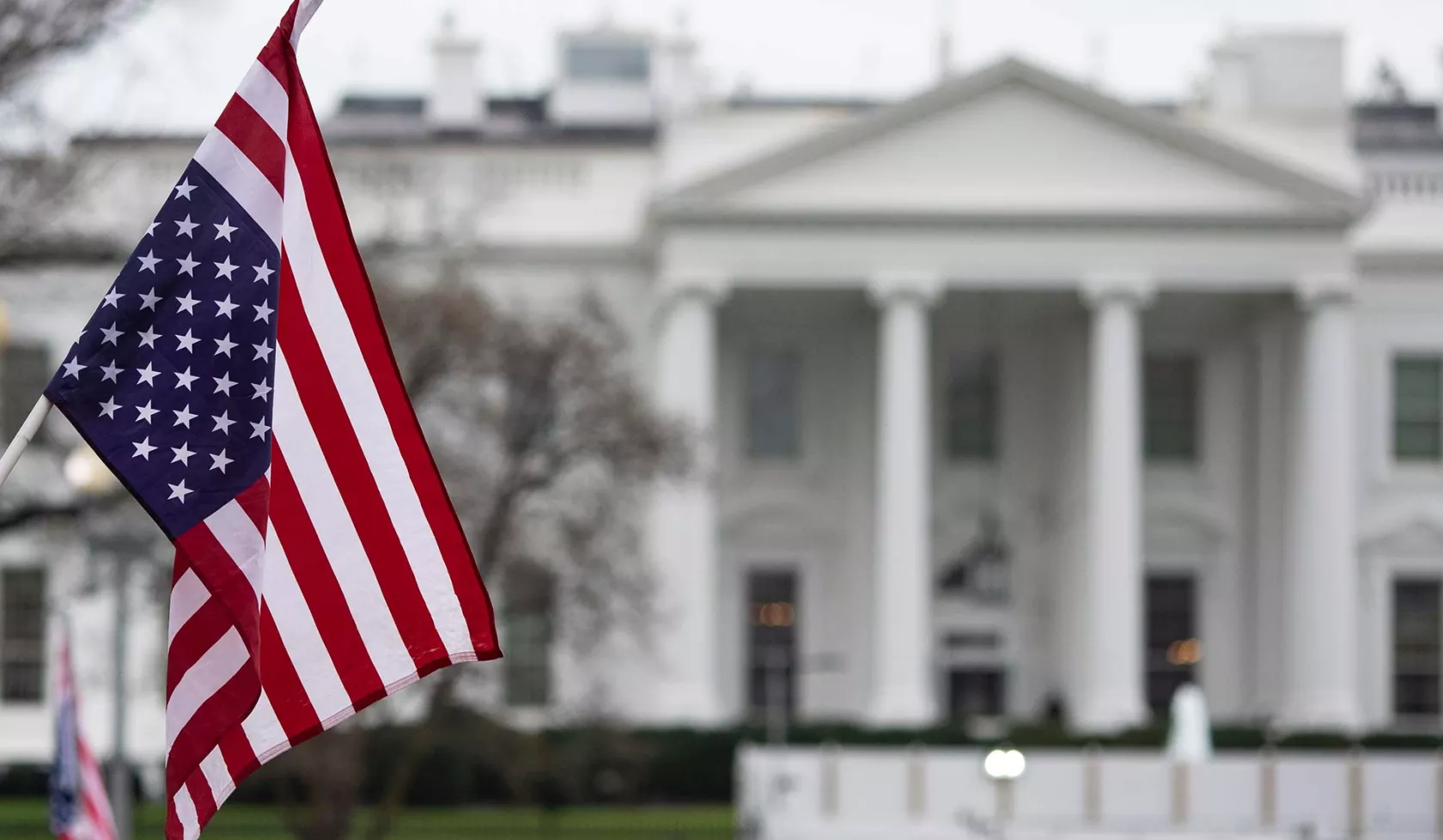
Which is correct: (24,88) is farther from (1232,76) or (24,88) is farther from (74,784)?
(1232,76)

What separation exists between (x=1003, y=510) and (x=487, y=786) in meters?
13.0

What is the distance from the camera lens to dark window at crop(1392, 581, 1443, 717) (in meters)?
50.2

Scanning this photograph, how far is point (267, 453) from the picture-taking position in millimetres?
6488

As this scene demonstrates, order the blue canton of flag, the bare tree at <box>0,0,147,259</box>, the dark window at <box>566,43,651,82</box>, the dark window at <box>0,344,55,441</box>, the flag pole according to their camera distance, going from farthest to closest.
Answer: the dark window at <box>566,43,651,82</box>, the dark window at <box>0,344,55,441</box>, the bare tree at <box>0,0,147,259</box>, the blue canton of flag, the flag pole

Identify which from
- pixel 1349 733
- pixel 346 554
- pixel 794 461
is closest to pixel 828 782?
pixel 1349 733

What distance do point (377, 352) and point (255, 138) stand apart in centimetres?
66

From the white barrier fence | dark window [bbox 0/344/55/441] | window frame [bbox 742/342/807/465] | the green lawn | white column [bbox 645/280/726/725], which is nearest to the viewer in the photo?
dark window [bbox 0/344/55/441]

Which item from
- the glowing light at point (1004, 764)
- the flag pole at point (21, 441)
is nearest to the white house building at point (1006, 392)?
the glowing light at point (1004, 764)

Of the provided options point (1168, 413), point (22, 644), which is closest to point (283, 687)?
point (22, 644)

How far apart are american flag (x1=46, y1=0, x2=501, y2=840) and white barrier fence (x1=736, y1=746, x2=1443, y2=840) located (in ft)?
76.7

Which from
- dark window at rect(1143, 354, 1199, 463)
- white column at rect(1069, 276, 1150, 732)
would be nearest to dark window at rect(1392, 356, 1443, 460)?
dark window at rect(1143, 354, 1199, 463)

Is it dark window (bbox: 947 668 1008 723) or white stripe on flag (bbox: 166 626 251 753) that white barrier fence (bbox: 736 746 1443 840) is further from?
white stripe on flag (bbox: 166 626 251 753)

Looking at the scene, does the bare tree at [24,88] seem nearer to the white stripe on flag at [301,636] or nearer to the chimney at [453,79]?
the white stripe on flag at [301,636]

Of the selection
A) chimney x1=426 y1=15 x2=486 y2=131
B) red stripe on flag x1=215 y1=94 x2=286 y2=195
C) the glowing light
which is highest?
chimney x1=426 y1=15 x2=486 y2=131
